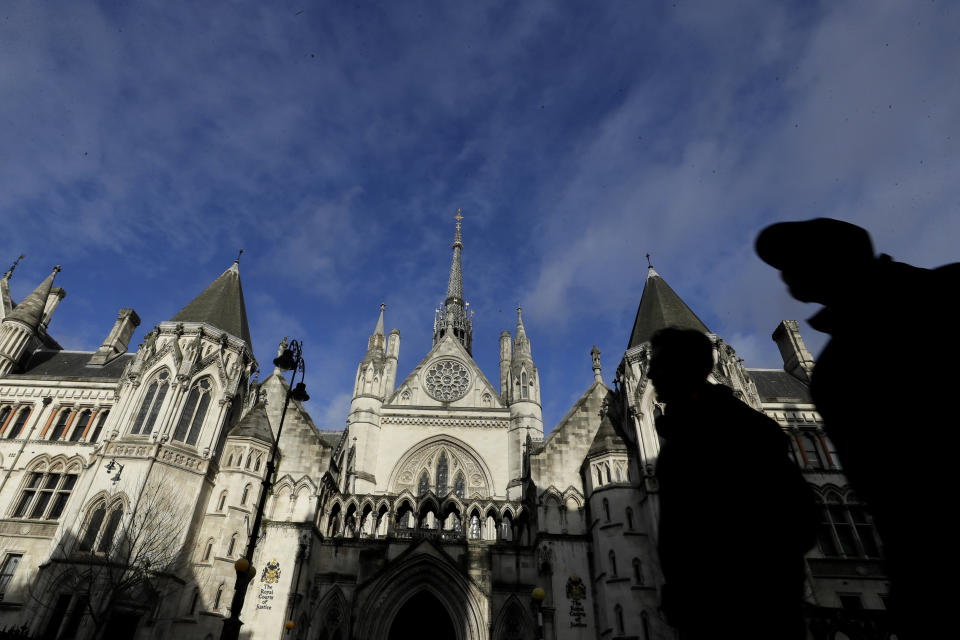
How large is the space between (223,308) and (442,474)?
15.6 meters

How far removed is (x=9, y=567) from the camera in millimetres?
21172

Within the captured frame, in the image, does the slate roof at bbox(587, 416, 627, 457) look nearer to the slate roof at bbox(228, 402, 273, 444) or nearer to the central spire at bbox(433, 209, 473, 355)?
the slate roof at bbox(228, 402, 273, 444)

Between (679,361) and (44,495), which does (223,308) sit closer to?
(44,495)

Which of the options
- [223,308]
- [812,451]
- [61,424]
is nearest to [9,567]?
[61,424]

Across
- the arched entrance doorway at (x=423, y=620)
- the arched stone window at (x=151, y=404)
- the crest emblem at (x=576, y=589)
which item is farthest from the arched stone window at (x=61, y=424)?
the crest emblem at (x=576, y=589)

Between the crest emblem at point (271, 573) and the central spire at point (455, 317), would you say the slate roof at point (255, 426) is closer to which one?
the crest emblem at point (271, 573)

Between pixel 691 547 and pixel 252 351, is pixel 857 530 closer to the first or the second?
pixel 691 547

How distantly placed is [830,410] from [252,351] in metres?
27.7

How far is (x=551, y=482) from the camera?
922 inches

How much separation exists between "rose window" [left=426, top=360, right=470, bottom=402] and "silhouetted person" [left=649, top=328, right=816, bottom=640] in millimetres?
32920

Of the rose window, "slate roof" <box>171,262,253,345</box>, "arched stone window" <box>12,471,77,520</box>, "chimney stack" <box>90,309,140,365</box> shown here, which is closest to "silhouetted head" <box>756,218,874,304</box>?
"slate roof" <box>171,262,253,345</box>

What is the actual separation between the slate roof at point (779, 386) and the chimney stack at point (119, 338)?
125 feet

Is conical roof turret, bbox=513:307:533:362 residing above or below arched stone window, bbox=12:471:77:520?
above

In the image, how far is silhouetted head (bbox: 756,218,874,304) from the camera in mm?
2367
